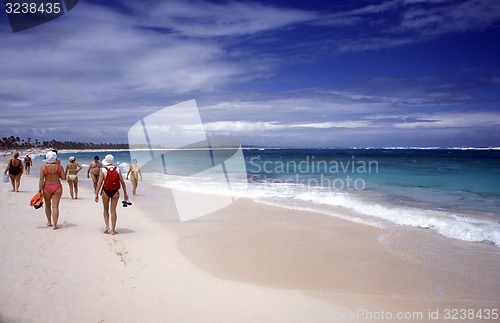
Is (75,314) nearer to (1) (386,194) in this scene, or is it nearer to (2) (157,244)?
(2) (157,244)

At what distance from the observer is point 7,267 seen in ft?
17.3

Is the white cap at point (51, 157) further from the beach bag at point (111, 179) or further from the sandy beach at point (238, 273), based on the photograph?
the sandy beach at point (238, 273)

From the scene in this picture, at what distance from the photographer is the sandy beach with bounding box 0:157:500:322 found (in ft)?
14.0

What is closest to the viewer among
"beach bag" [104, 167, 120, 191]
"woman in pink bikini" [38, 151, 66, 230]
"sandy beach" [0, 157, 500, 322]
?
"sandy beach" [0, 157, 500, 322]

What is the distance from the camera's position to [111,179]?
716cm

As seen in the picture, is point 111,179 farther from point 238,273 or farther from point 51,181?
point 238,273

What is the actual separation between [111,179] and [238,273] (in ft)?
11.9

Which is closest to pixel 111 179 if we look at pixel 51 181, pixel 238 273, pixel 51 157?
pixel 51 157

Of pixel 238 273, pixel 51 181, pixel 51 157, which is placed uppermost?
pixel 51 157

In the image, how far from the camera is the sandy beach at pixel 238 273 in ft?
14.0

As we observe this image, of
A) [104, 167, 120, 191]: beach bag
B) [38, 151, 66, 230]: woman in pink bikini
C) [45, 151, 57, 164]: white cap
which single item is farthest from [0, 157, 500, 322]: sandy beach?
[45, 151, 57, 164]: white cap

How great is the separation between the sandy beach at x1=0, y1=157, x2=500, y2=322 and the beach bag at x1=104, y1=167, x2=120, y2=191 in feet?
3.82

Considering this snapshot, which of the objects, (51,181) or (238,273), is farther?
(51,181)

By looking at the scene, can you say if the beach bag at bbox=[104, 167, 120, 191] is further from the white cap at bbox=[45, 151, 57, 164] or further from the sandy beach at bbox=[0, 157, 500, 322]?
the white cap at bbox=[45, 151, 57, 164]
